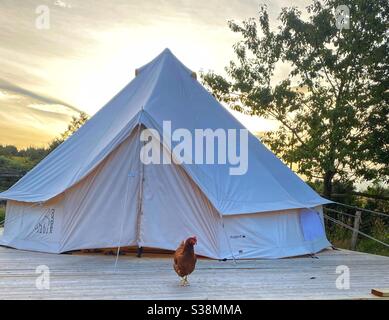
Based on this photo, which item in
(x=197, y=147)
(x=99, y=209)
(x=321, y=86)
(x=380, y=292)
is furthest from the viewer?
(x=321, y=86)

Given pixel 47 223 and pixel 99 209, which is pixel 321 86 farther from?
pixel 47 223

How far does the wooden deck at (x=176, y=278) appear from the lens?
5055mm

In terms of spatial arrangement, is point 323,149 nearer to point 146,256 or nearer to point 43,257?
point 146,256

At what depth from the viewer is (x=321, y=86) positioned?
12.7 meters

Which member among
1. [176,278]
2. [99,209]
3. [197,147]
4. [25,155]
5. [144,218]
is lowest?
[176,278]

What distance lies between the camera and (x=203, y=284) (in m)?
5.65

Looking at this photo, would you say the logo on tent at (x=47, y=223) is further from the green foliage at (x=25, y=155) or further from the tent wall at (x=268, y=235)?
the green foliage at (x=25, y=155)

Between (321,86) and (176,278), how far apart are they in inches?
331

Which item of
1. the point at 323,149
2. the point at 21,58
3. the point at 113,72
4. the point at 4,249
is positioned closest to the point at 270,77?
the point at 323,149

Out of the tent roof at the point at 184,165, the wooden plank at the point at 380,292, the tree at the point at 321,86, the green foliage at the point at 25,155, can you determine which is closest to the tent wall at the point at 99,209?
the tent roof at the point at 184,165

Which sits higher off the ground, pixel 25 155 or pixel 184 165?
pixel 25 155

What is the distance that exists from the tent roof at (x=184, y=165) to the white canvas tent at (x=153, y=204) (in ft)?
0.08

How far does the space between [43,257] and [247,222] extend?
3.26 metres

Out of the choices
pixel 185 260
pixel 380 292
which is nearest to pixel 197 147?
pixel 185 260
